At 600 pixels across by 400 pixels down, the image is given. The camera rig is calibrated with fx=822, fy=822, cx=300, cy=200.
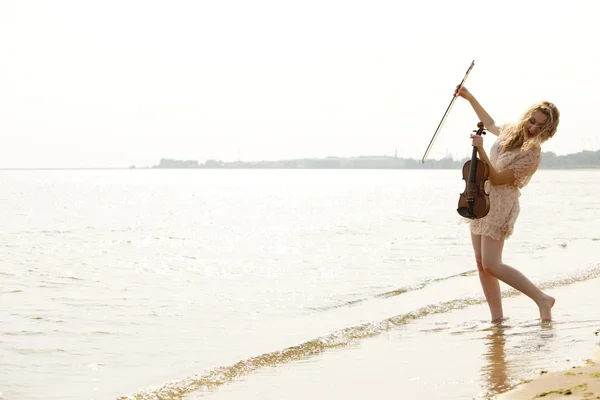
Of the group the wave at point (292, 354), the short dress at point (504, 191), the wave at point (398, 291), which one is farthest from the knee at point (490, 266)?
the wave at point (398, 291)

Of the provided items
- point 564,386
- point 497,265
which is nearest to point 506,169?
point 497,265

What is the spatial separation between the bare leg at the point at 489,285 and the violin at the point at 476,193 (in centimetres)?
41

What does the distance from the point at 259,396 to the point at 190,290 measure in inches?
263

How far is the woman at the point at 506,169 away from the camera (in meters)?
6.08

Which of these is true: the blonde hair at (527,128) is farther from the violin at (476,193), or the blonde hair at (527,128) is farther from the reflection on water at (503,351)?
the reflection on water at (503,351)

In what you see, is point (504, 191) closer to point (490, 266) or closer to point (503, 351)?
point (490, 266)

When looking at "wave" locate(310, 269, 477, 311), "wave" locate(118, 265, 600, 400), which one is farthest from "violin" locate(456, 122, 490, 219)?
"wave" locate(310, 269, 477, 311)

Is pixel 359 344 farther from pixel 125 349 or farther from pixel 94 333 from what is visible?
pixel 94 333

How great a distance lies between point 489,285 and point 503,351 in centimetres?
103

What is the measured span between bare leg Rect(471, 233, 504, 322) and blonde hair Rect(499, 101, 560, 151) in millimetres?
782

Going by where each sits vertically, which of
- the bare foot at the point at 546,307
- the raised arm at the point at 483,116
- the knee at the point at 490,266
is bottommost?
the bare foot at the point at 546,307

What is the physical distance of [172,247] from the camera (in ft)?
68.0

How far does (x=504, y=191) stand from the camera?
6.26 metres

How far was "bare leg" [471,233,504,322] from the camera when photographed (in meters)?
6.46
